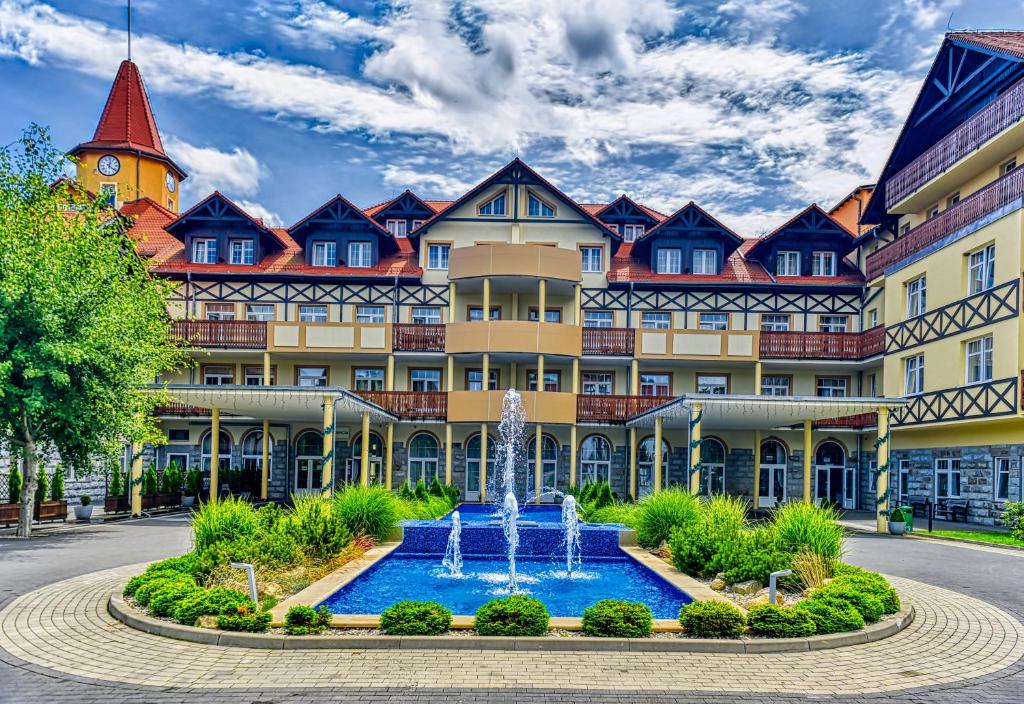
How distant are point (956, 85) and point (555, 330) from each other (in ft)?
50.2

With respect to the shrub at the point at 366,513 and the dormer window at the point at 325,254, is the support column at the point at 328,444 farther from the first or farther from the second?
the dormer window at the point at 325,254

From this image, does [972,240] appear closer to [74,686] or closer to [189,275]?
[74,686]

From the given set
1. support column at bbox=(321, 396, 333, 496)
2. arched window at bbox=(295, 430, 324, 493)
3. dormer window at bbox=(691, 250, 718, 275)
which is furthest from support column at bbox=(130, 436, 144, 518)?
dormer window at bbox=(691, 250, 718, 275)

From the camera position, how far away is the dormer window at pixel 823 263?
32.1 metres

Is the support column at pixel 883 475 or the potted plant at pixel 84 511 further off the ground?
the support column at pixel 883 475

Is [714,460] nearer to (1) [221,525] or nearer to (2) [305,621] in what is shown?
(1) [221,525]

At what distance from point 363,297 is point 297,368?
388 centimetres

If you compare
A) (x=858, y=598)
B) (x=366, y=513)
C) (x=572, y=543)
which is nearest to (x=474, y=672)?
(x=858, y=598)

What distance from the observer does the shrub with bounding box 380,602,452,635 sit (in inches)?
325

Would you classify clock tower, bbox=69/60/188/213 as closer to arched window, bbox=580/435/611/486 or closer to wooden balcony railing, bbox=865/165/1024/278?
arched window, bbox=580/435/611/486

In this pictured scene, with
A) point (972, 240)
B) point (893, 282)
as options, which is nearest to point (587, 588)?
point (972, 240)

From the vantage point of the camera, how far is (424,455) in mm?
30859

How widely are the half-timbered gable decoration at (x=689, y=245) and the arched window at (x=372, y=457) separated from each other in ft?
43.6

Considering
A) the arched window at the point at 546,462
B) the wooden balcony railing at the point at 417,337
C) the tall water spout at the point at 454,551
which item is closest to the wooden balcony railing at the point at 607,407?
the arched window at the point at 546,462
